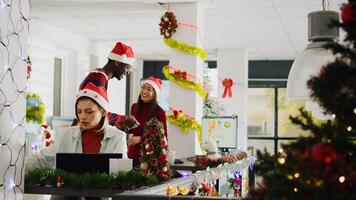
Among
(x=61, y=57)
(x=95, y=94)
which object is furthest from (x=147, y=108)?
(x=61, y=57)

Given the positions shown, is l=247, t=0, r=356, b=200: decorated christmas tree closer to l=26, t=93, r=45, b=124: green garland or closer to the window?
l=26, t=93, r=45, b=124: green garland

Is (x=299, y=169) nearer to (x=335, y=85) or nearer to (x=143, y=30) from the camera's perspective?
(x=335, y=85)

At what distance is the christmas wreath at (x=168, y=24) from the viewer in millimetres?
7402

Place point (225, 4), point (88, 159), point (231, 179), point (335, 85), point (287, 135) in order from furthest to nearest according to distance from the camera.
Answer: point (287, 135) → point (225, 4) → point (231, 179) → point (88, 159) → point (335, 85)

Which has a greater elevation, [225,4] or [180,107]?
[225,4]

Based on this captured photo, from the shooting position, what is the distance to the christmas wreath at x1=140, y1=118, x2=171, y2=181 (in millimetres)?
3285

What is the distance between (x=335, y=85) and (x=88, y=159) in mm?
2010

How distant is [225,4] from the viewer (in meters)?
7.38

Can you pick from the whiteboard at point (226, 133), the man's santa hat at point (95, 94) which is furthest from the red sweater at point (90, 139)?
the whiteboard at point (226, 133)

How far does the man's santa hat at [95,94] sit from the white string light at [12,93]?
0.67 metres

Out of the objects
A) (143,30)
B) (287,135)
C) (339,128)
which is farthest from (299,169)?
(287,135)

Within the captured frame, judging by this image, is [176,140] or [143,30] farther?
[143,30]

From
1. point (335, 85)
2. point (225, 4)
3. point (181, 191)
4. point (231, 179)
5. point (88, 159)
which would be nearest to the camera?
point (335, 85)

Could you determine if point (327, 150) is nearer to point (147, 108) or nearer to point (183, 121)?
point (147, 108)
